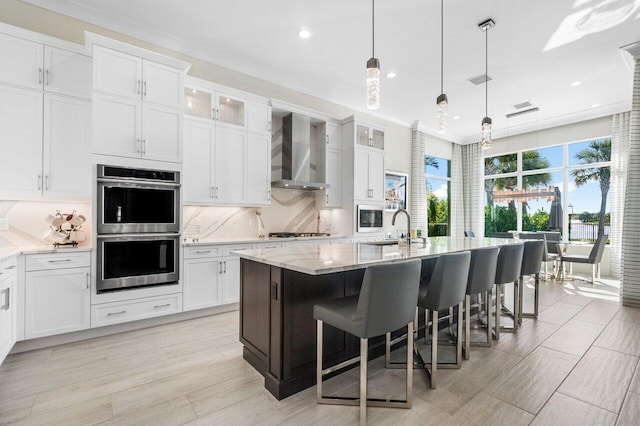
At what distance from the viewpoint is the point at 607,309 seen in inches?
152

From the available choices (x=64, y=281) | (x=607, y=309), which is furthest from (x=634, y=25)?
(x=64, y=281)

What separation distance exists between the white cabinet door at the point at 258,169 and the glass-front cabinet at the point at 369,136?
1.72m

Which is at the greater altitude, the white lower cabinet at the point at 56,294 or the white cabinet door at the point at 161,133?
the white cabinet door at the point at 161,133

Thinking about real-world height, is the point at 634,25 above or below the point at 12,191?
above

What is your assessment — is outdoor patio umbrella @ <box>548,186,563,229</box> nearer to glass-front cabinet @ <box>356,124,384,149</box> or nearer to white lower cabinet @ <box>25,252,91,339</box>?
glass-front cabinet @ <box>356,124,384,149</box>

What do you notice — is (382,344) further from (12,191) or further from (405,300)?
(12,191)

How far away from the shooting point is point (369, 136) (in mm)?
5398

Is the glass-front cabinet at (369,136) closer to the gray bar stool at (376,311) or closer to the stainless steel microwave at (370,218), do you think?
the stainless steel microwave at (370,218)

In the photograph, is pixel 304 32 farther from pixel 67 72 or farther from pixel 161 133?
pixel 67 72

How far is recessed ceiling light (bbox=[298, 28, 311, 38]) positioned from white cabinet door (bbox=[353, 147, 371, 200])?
1.98 metres

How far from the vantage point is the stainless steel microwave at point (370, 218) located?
5.21m

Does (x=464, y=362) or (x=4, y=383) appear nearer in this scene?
(x=4, y=383)

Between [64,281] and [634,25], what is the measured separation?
21.6ft

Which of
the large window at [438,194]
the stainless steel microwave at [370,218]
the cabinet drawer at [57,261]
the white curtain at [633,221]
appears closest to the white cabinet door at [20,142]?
the cabinet drawer at [57,261]
